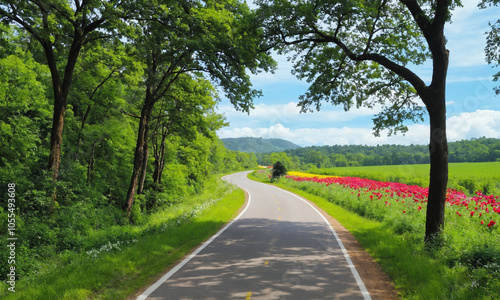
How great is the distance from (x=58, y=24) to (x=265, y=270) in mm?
12598

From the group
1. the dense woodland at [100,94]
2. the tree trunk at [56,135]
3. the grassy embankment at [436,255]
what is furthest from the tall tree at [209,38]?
the grassy embankment at [436,255]

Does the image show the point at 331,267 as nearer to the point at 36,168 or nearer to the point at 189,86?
the point at 189,86

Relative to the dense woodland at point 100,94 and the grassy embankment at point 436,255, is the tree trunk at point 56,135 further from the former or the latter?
the grassy embankment at point 436,255

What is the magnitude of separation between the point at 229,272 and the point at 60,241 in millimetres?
7714

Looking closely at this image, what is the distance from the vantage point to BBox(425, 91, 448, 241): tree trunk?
862cm

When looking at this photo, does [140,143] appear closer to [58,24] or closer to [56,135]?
[56,135]

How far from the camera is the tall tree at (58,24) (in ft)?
32.8

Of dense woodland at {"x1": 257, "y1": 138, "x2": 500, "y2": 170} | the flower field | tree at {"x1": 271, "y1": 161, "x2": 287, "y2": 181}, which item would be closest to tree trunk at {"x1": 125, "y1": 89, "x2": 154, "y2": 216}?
the flower field

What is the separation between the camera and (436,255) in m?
7.59

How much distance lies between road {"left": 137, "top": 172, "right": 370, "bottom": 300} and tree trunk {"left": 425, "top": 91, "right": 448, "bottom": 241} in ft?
9.42

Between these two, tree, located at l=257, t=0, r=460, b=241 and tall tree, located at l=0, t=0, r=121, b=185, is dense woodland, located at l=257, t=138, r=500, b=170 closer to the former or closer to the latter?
tree, located at l=257, t=0, r=460, b=241

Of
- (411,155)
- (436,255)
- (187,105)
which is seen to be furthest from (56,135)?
(411,155)

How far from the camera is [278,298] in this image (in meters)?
5.28

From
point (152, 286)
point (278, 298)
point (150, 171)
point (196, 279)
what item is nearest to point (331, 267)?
point (278, 298)
